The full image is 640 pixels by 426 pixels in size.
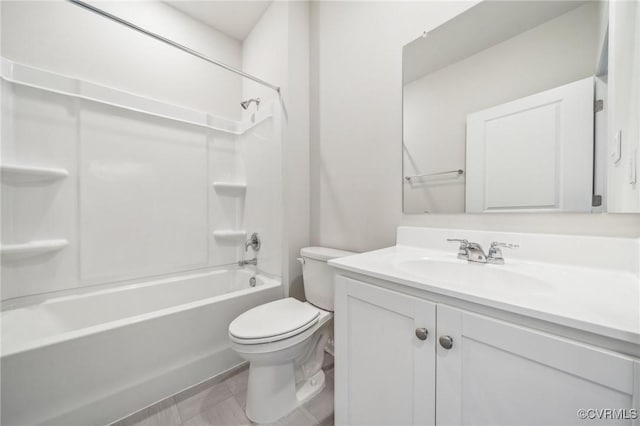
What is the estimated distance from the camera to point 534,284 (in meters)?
0.75

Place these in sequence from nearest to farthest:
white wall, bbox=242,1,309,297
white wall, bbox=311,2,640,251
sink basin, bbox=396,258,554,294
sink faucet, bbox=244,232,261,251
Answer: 1. sink basin, bbox=396,258,554,294
2. white wall, bbox=311,2,640,251
3. white wall, bbox=242,1,309,297
4. sink faucet, bbox=244,232,261,251

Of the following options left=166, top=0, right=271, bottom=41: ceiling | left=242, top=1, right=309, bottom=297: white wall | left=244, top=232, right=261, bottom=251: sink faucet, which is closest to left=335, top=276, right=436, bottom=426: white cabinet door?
left=242, top=1, right=309, bottom=297: white wall

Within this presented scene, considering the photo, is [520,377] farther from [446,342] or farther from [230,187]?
[230,187]

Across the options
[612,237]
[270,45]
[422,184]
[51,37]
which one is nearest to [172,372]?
[422,184]

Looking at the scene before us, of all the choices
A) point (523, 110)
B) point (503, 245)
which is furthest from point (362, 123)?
point (503, 245)

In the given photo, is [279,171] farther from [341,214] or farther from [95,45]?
[95,45]

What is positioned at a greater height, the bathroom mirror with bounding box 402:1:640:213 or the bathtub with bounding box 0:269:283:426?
the bathroom mirror with bounding box 402:1:640:213

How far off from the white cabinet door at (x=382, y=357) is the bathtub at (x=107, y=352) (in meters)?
0.86

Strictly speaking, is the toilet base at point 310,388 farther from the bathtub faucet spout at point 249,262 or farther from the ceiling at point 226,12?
the ceiling at point 226,12

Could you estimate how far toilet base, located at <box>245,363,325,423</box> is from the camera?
1.13m

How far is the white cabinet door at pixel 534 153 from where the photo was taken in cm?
80

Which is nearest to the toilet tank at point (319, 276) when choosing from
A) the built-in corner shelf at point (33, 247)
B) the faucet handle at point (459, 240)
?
the faucet handle at point (459, 240)

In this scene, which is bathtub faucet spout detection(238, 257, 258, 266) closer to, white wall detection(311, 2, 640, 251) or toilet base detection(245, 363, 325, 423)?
white wall detection(311, 2, 640, 251)

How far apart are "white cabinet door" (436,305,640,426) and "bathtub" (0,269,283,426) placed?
1242 mm
